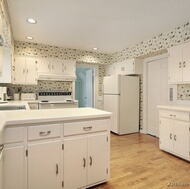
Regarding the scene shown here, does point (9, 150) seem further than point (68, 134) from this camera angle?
No

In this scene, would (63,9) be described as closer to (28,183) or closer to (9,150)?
(9,150)

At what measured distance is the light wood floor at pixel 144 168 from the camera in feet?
6.38

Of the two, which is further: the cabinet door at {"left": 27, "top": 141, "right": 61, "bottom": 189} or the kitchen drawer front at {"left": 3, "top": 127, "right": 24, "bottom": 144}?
the cabinet door at {"left": 27, "top": 141, "right": 61, "bottom": 189}

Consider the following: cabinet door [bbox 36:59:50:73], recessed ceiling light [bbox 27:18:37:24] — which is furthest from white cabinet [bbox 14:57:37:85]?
recessed ceiling light [bbox 27:18:37:24]

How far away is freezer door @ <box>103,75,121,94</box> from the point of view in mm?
4203

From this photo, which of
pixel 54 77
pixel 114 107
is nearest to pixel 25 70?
pixel 54 77

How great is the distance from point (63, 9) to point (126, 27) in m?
1.35

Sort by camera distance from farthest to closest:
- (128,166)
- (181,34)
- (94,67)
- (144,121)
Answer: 1. (94,67)
2. (144,121)
3. (181,34)
4. (128,166)

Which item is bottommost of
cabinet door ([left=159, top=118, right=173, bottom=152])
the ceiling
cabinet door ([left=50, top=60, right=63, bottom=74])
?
cabinet door ([left=159, top=118, right=173, bottom=152])

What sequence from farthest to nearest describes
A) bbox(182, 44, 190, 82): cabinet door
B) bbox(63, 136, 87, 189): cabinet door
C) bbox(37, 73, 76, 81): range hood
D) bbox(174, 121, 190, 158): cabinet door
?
1. bbox(37, 73, 76, 81): range hood
2. bbox(182, 44, 190, 82): cabinet door
3. bbox(174, 121, 190, 158): cabinet door
4. bbox(63, 136, 87, 189): cabinet door

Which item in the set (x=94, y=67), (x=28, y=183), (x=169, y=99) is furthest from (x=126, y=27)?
(x=28, y=183)

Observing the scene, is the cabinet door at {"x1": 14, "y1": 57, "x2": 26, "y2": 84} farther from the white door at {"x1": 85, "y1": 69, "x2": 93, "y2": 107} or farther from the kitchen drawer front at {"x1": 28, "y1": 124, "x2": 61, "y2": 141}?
the kitchen drawer front at {"x1": 28, "y1": 124, "x2": 61, "y2": 141}

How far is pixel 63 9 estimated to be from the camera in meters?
2.49

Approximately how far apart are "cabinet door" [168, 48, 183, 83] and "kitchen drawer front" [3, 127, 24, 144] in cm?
287
